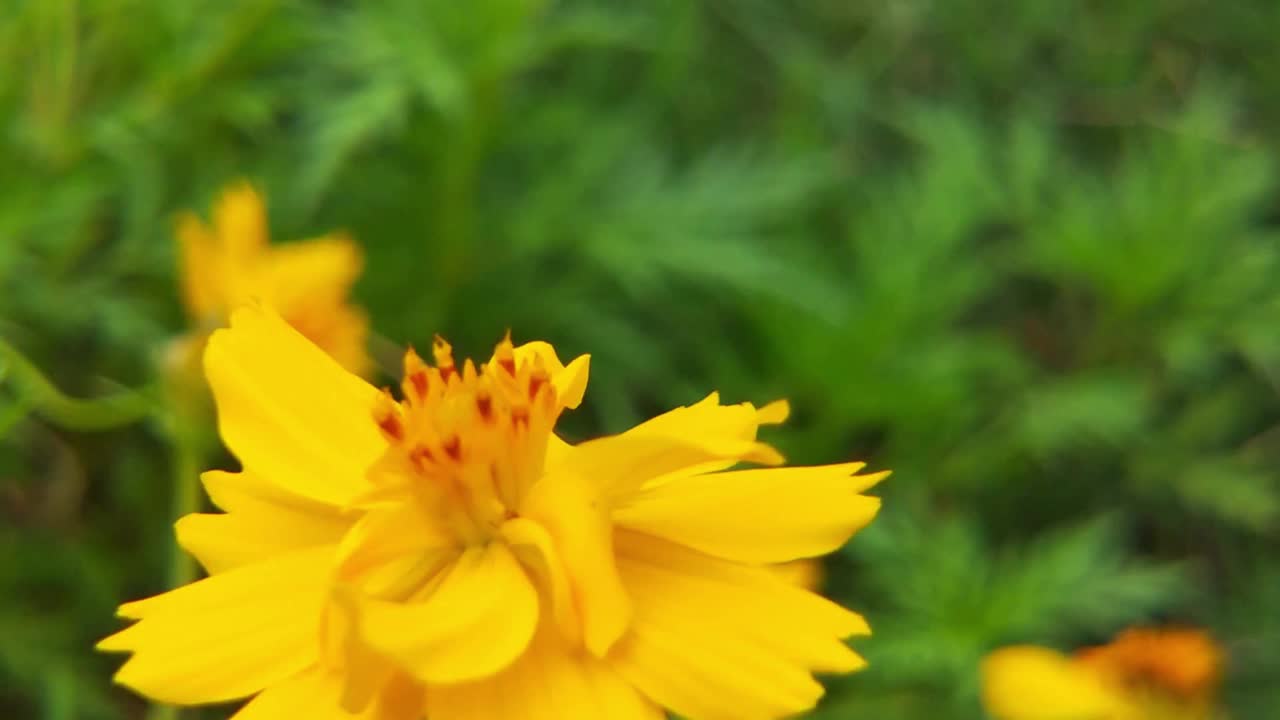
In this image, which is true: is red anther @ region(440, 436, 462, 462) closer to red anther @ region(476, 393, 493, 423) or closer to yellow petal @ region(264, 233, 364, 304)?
red anther @ region(476, 393, 493, 423)

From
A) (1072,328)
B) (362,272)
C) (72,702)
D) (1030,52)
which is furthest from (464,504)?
(1030,52)

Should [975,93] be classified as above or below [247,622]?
above

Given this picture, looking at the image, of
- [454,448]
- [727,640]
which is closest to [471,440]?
[454,448]

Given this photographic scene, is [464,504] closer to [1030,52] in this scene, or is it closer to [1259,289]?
[1259,289]

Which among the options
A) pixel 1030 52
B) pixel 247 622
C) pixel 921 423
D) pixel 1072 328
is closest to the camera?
pixel 247 622

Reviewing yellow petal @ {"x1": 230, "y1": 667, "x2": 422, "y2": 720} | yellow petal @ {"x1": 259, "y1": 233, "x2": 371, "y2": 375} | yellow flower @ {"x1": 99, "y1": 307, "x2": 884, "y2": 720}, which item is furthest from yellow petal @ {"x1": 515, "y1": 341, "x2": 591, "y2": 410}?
yellow petal @ {"x1": 259, "y1": 233, "x2": 371, "y2": 375}

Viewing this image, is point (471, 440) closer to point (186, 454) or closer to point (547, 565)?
point (547, 565)

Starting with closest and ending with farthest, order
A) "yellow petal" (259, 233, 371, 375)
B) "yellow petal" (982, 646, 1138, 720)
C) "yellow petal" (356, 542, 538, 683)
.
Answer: "yellow petal" (356, 542, 538, 683), "yellow petal" (982, 646, 1138, 720), "yellow petal" (259, 233, 371, 375)
